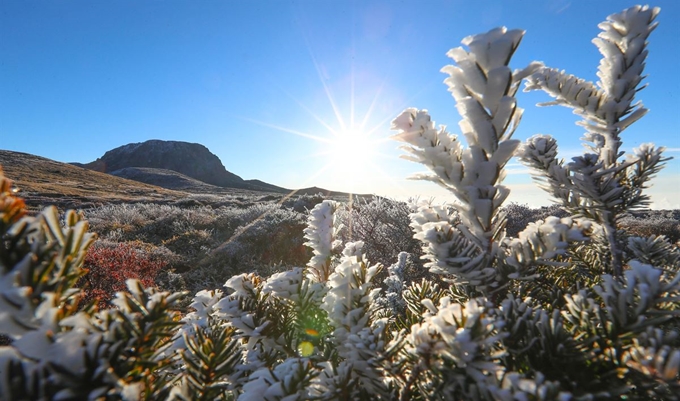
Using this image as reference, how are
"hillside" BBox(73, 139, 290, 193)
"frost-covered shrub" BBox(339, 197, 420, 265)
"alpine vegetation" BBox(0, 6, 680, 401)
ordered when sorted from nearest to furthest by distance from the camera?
1. "alpine vegetation" BBox(0, 6, 680, 401)
2. "frost-covered shrub" BBox(339, 197, 420, 265)
3. "hillside" BBox(73, 139, 290, 193)

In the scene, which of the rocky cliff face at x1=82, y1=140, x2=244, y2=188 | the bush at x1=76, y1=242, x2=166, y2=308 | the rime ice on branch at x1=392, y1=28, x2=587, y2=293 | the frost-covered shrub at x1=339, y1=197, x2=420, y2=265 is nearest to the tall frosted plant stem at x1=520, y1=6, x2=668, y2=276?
the rime ice on branch at x1=392, y1=28, x2=587, y2=293

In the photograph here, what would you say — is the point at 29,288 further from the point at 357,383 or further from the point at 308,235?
the point at 308,235

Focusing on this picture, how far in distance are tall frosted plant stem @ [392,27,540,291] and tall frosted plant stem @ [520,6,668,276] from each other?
0.53 m

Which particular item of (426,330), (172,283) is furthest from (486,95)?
(172,283)

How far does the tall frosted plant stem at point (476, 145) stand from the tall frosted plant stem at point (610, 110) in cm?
53

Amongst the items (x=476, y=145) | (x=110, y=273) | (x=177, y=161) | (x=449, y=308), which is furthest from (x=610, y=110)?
(x=177, y=161)

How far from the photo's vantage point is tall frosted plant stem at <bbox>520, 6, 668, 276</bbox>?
1.39 meters

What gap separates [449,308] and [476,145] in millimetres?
515

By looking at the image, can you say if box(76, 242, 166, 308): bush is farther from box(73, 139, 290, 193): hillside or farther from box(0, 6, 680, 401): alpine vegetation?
box(73, 139, 290, 193): hillside

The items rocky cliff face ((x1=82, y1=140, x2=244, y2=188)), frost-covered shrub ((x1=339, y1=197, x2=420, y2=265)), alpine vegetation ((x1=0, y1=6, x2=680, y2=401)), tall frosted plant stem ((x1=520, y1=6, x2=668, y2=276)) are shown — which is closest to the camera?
alpine vegetation ((x1=0, y1=6, x2=680, y2=401))

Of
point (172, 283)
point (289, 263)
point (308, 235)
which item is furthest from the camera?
point (289, 263)

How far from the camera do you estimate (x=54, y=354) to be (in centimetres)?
58

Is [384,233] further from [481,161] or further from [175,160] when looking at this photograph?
[175,160]

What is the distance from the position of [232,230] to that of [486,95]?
1305 centimetres
